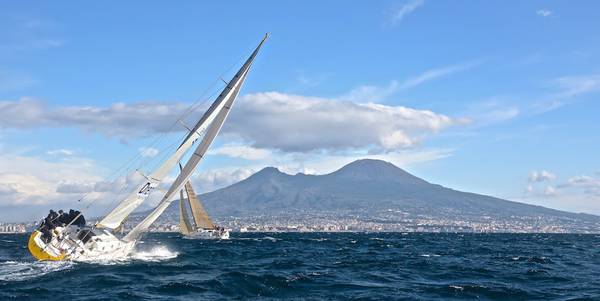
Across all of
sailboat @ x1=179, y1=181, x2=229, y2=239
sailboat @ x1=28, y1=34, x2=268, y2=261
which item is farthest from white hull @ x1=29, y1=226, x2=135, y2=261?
sailboat @ x1=179, y1=181, x2=229, y2=239

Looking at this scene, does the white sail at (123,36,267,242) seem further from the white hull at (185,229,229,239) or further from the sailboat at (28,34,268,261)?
the white hull at (185,229,229,239)

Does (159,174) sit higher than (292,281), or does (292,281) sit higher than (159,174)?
(159,174)

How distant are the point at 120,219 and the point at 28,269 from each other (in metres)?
8.18

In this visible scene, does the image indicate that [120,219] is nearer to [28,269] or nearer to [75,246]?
[75,246]

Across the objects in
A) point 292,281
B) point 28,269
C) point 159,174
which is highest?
point 159,174

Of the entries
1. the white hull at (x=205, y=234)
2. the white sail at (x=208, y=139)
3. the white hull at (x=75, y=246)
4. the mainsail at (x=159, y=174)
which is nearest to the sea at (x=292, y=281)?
the white hull at (x=75, y=246)

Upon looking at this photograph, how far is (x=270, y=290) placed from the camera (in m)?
30.5

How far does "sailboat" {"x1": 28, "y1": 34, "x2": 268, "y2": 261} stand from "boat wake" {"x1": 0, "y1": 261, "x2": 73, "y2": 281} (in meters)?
1.53

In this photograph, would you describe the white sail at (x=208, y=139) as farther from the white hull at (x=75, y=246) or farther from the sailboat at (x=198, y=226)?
the sailboat at (x=198, y=226)

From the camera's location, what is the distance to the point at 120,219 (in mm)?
44969

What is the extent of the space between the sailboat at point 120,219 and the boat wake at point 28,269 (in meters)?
1.53

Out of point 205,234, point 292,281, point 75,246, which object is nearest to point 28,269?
point 75,246

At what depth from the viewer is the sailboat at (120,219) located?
42938 millimetres

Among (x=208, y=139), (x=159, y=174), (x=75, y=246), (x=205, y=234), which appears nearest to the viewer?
(x=75, y=246)
